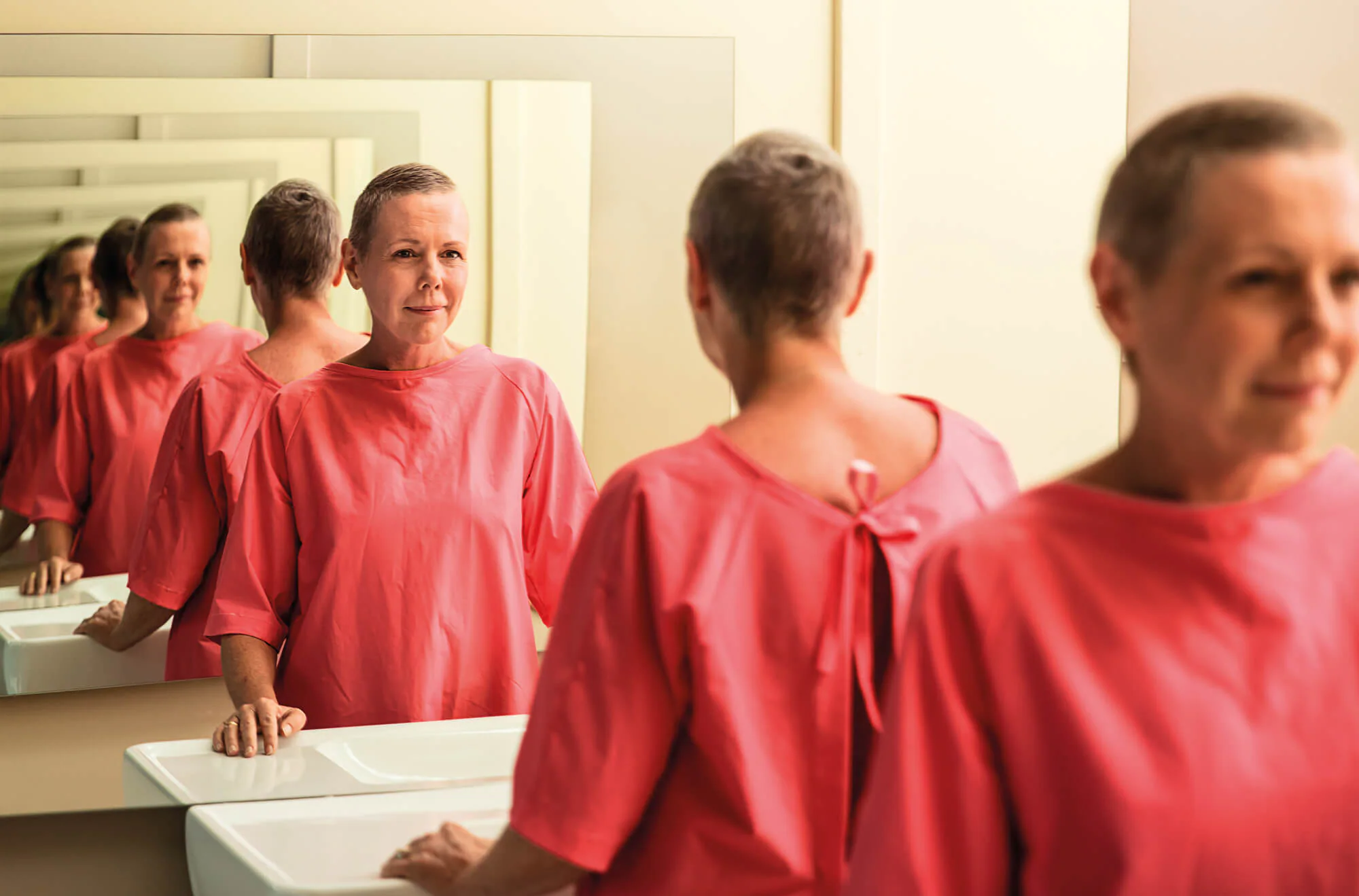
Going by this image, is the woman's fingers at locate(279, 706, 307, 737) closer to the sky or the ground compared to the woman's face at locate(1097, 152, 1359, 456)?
closer to the ground

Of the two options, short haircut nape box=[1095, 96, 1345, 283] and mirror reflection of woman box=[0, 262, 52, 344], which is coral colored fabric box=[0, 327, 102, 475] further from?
short haircut nape box=[1095, 96, 1345, 283]

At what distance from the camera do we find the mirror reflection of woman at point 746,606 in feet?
2.54

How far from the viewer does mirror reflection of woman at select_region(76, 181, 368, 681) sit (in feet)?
4.72

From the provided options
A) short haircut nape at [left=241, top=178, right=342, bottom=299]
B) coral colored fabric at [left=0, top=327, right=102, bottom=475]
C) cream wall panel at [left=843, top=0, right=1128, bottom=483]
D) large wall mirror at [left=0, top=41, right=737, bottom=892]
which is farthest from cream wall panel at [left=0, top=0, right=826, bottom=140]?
coral colored fabric at [left=0, top=327, right=102, bottom=475]

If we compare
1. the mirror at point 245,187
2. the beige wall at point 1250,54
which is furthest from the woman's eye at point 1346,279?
the beige wall at point 1250,54

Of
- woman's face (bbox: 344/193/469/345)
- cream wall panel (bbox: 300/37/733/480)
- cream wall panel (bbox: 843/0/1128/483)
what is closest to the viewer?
woman's face (bbox: 344/193/469/345)

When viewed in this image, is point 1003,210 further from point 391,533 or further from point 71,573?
point 71,573

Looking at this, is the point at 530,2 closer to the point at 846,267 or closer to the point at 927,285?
the point at 927,285

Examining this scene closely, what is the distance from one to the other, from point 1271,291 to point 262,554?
1.05m

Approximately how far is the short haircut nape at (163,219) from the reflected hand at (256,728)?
514mm

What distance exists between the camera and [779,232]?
0.81m

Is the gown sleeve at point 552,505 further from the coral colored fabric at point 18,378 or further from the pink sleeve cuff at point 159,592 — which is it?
the coral colored fabric at point 18,378

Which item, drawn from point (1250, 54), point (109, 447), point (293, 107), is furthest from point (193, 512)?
point (1250, 54)

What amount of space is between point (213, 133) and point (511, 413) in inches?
19.3
